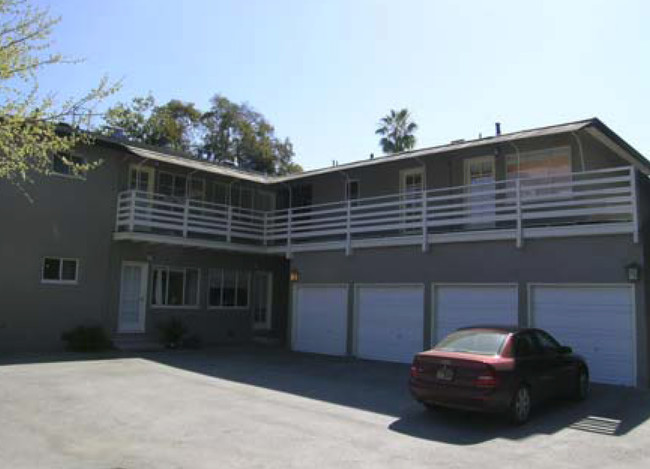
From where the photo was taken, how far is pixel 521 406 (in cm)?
935

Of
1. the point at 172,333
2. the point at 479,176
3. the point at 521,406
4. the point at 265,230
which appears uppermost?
the point at 479,176

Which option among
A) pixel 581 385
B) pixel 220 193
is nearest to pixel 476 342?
pixel 581 385

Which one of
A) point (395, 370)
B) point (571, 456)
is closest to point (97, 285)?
point (395, 370)

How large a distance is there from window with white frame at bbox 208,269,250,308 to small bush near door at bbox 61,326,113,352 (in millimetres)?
4645

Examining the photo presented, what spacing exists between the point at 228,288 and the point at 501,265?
11.2 metres

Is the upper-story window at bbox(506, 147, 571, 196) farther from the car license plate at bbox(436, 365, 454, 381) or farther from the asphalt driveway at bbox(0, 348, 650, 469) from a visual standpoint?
the car license plate at bbox(436, 365, 454, 381)

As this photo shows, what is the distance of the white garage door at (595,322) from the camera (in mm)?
12945

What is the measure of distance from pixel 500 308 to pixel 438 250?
2.34 meters

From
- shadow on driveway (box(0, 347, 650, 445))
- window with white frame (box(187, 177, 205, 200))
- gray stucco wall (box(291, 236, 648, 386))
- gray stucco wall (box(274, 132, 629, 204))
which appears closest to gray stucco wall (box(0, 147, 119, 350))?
shadow on driveway (box(0, 347, 650, 445))

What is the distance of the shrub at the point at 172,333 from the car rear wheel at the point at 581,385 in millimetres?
12875

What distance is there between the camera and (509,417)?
920 centimetres

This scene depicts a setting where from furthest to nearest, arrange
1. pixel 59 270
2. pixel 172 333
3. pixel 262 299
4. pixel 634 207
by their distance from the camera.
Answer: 1. pixel 262 299
2. pixel 172 333
3. pixel 59 270
4. pixel 634 207

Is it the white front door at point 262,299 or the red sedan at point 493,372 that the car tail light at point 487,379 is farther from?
the white front door at point 262,299

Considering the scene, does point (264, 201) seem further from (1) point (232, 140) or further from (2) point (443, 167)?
(1) point (232, 140)
